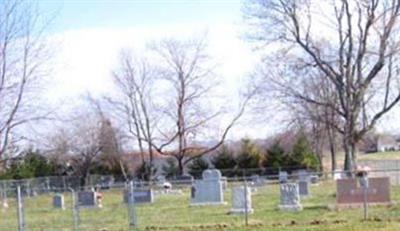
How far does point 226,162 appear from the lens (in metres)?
68.2

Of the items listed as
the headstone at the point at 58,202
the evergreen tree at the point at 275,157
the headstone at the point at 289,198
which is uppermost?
the evergreen tree at the point at 275,157

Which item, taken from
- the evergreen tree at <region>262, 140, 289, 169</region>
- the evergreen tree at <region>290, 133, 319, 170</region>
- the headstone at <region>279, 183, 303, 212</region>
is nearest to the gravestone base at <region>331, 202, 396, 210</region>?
the headstone at <region>279, 183, 303, 212</region>

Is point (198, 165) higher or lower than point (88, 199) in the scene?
higher

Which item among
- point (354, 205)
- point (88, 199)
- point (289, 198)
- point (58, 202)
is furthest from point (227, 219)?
point (58, 202)

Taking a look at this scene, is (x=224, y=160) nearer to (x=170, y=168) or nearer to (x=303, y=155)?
(x=170, y=168)

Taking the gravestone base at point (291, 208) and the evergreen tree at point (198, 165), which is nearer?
the gravestone base at point (291, 208)

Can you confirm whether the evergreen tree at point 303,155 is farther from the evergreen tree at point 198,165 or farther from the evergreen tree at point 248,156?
the evergreen tree at point 198,165

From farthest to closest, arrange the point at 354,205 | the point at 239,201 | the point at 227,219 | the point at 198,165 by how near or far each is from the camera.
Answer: the point at 198,165 < the point at 239,201 < the point at 354,205 < the point at 227,219

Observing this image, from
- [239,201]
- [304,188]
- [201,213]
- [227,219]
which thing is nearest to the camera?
[227,219]

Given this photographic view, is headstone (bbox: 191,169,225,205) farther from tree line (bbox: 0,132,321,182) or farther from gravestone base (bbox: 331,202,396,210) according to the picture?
tree line (bbox: 0,132,321,182)

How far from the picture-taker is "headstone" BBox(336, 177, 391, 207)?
23.8m

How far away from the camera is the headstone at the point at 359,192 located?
2381 centimetres

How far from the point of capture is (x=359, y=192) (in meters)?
23.9

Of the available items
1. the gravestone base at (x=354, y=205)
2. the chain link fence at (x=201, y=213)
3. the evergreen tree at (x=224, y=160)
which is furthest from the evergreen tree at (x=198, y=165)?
the gravestone base at (x=354, y=205)
